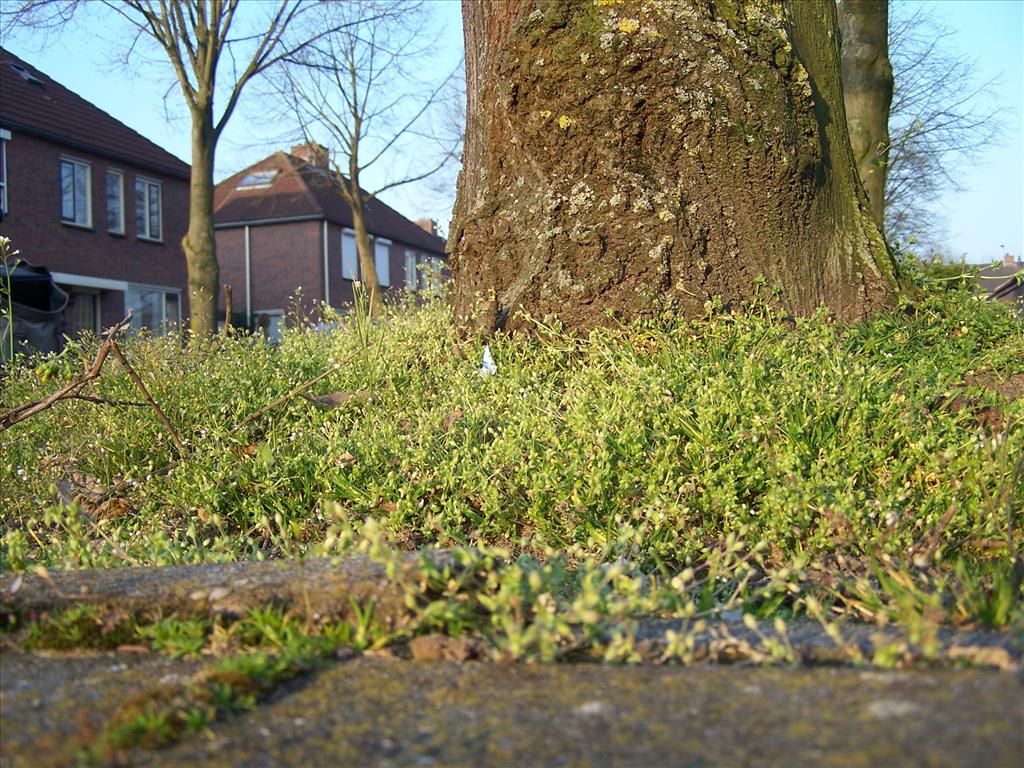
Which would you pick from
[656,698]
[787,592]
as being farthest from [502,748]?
[787,592]

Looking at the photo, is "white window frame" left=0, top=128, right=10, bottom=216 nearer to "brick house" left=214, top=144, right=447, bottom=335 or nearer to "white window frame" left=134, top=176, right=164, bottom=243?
"white window frame" left=134, top=176, right=164, bottom=243

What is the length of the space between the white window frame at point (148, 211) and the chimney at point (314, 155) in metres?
4.58

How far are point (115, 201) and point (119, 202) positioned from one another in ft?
0.33

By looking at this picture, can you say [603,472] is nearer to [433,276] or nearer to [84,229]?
[433,276]

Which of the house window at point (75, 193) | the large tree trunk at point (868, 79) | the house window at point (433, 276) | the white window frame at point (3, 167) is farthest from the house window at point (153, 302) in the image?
the house window at point (433, 276)

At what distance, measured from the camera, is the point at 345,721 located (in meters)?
1.49

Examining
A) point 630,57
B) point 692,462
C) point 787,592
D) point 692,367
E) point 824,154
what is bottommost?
point 787,592

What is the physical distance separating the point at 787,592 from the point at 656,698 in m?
1.06

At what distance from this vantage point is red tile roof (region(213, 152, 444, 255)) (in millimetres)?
37312

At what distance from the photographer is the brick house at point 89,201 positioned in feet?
74.0

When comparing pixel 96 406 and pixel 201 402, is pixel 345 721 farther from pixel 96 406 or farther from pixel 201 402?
pixel 96 406

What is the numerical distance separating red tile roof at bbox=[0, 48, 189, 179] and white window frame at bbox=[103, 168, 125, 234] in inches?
16.7

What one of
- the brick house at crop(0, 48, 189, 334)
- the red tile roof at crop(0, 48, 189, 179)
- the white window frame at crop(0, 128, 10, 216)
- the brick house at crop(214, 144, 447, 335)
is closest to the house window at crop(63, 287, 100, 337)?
the brick house at crop(0, 48, 189, 334)

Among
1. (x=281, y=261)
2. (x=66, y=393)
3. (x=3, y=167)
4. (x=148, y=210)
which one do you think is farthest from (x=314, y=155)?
(x=66, y=393)
